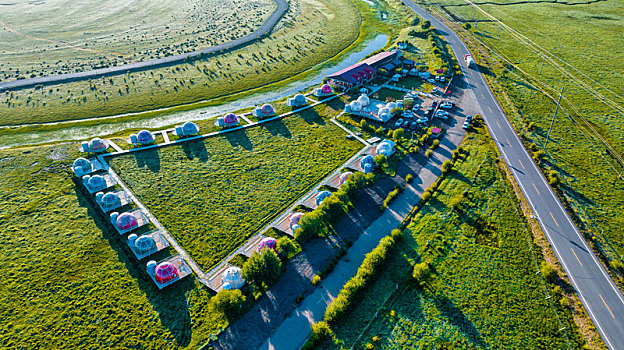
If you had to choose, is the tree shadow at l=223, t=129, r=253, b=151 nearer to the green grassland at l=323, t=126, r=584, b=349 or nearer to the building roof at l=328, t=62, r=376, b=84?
the building roof at l=328, t=62, r=376, b=84

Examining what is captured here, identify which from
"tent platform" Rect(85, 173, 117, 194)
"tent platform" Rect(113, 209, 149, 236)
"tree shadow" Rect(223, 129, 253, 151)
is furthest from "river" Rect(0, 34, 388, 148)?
"tent platform" Rect(113, 209, 149, 236)

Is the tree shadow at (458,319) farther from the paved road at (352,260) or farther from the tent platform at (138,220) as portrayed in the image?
the tent platform at (138,220)

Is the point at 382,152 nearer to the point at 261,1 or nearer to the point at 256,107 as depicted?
the point at 256,107

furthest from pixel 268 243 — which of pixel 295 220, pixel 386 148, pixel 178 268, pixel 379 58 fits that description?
pixel 379 58

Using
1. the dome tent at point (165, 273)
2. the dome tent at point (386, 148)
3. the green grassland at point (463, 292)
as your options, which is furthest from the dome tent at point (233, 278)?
the dome tent at point (386, 148)

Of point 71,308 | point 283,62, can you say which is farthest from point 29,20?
point 71,308

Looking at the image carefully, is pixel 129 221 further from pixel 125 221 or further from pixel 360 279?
pixel 360 279
